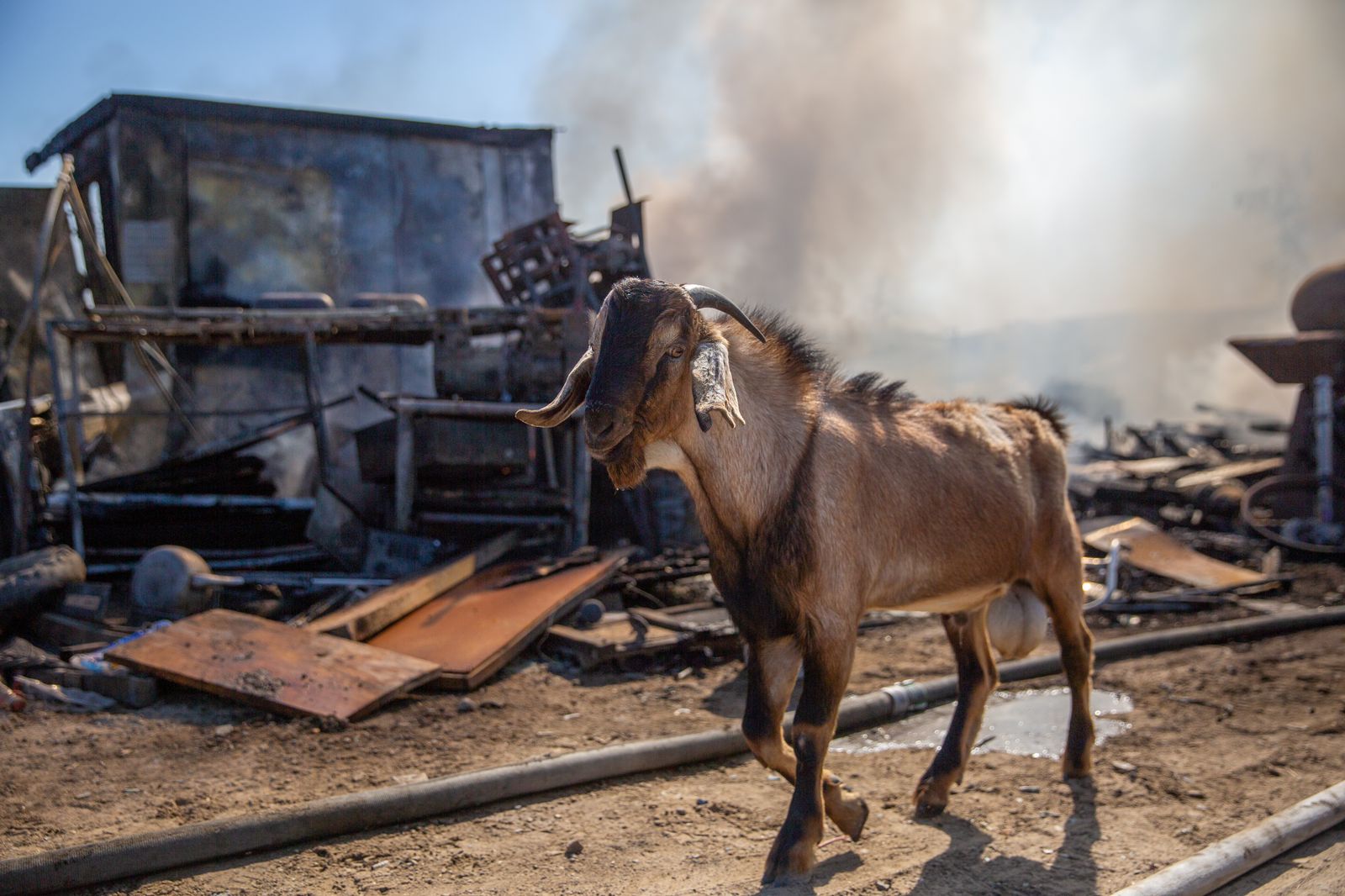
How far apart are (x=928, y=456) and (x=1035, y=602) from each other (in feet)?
4.35

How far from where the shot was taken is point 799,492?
4.23 metres

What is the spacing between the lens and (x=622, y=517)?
12133 millimetres

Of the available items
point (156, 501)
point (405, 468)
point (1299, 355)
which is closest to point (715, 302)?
point (405, 468)

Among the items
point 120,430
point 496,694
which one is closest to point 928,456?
point 496,694

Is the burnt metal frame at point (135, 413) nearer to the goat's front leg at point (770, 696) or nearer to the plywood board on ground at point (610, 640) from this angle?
the plywood board on ground at point (610, 640)

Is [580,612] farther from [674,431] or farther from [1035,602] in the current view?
[674,431]

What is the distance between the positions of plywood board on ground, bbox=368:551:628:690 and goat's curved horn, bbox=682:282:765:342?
12.1ft

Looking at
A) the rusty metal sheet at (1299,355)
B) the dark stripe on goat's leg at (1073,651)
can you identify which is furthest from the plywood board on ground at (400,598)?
the rusty metal sheet at (1299,355)

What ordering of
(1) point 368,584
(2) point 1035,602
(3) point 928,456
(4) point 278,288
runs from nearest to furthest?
(3) point 928,456 < (2) point 1035,602 < (1) point 368,584 < (4) point 278,288

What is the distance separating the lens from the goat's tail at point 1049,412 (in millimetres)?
6008

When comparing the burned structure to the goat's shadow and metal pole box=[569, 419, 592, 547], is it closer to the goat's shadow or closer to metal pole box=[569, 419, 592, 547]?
metal pole box=[569, 419, 592, 547]

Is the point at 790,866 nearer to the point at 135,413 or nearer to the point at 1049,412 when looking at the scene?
the point at 1049,412

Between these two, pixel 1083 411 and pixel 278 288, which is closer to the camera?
pixel 278 288

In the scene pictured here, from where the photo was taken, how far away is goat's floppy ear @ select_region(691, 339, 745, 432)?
3.67 metres
